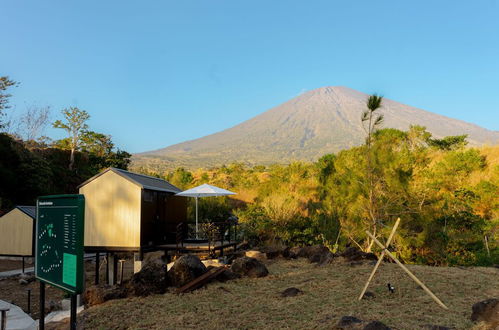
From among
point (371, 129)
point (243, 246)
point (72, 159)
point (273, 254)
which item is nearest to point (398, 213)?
point (371, 129)

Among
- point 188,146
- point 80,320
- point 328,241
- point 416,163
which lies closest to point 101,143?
point 328,241

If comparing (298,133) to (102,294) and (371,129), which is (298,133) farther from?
(102,294)

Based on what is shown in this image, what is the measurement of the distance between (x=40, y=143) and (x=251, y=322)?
107 ft

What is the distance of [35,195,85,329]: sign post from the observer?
11.0 ft

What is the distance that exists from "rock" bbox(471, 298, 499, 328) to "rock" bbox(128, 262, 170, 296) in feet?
15.8

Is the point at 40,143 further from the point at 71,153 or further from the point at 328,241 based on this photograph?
the point at 328,241

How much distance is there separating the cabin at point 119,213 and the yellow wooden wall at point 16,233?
3783mm

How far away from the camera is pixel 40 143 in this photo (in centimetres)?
3247

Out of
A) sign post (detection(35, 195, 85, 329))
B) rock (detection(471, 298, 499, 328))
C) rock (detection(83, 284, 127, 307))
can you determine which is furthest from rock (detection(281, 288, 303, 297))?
sign post (detection(35, 195, 85, 329))

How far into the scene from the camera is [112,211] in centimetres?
1136

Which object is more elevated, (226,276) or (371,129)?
(371,129)

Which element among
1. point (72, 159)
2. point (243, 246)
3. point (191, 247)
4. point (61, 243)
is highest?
point (72, 159)

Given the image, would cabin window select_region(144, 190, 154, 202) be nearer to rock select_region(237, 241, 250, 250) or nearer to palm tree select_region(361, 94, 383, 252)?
rock select_region(237, 241, 250, 250)

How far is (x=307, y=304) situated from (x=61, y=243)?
3553mm
